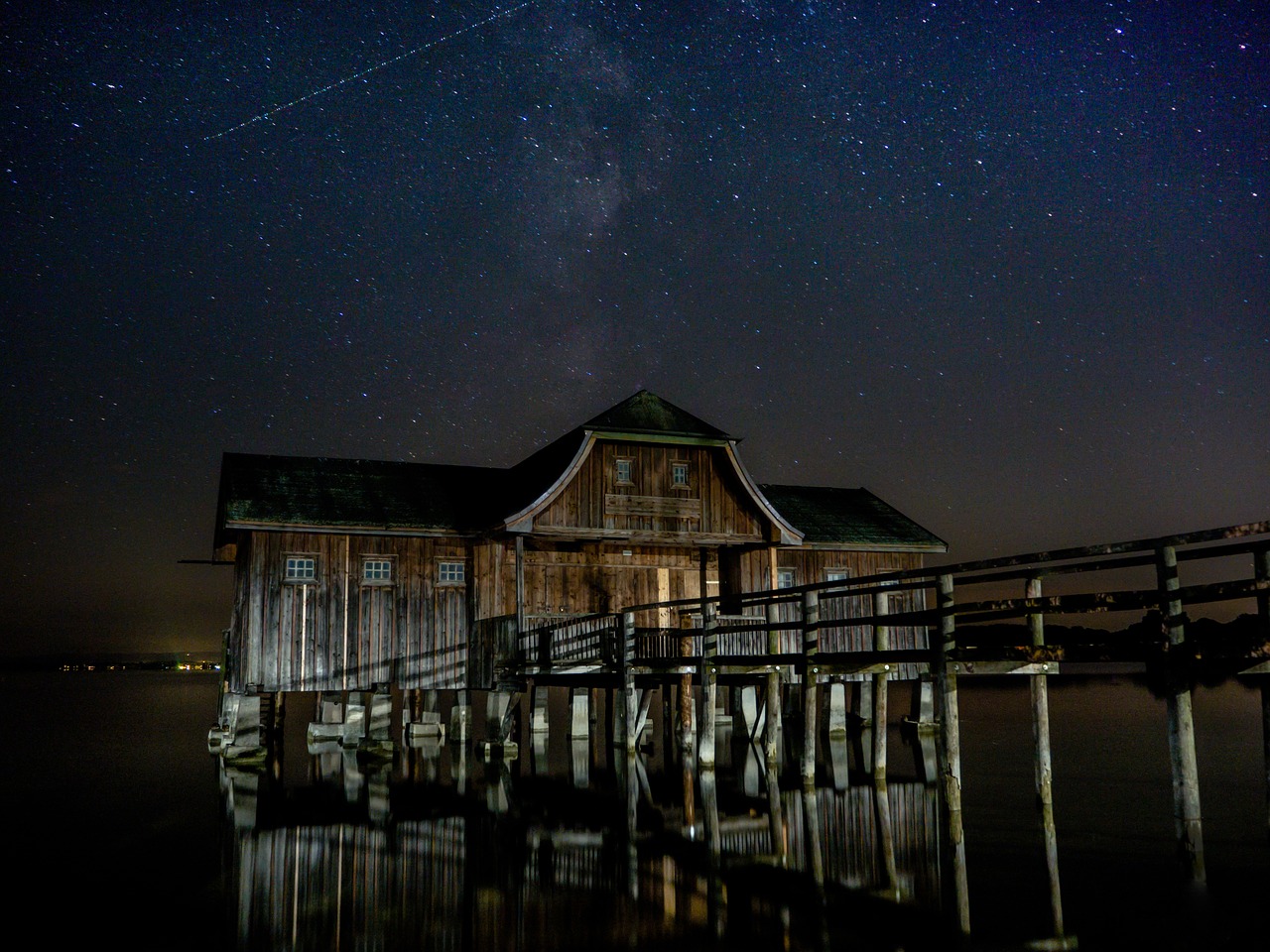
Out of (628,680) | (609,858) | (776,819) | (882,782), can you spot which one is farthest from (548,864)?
(628,680)

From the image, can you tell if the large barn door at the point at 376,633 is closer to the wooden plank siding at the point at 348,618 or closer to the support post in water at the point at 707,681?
the wooden plank siding at the point at 348,618

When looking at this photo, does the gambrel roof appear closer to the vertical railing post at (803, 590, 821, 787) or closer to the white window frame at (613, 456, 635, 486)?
the white window frame at (613, 456, 635, 486)

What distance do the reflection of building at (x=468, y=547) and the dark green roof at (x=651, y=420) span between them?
1.8 inches

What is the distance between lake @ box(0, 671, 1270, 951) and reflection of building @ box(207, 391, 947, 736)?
260 cm

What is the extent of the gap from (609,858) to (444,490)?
53.4 ft

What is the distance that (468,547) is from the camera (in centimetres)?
2666

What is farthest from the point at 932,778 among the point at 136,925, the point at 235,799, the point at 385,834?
the point at 136,925

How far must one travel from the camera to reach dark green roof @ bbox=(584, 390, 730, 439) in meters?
26.0

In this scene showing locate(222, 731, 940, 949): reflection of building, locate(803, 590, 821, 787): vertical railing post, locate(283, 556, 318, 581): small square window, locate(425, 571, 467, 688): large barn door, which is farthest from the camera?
locate(425, 571, 467, 688): large barn door

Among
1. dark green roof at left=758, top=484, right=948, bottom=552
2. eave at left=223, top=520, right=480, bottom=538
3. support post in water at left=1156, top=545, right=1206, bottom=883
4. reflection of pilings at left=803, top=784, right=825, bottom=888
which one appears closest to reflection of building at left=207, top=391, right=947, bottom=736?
eave at left=223, top=520, right=480, bottom=538

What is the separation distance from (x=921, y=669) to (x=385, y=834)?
1631 cm

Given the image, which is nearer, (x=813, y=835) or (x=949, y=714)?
(x=949, y=714)

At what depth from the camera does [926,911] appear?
9898 millimetres

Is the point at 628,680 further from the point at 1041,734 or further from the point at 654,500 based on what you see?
the point at 1041,734
